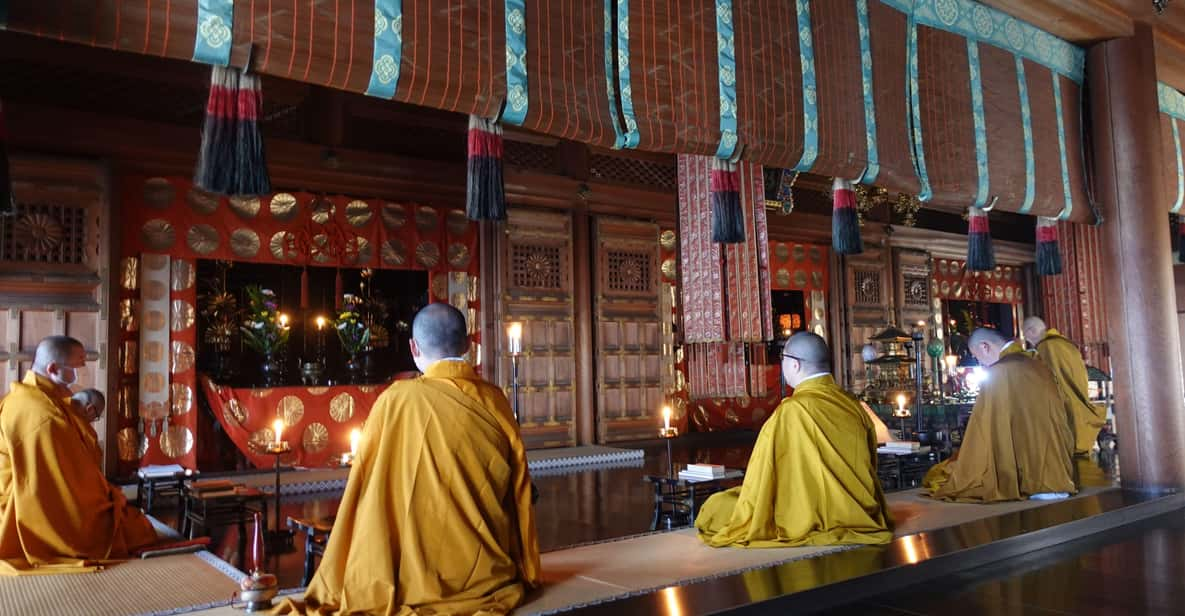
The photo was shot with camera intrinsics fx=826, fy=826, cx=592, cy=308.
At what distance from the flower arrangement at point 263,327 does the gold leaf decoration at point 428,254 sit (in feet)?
4.99

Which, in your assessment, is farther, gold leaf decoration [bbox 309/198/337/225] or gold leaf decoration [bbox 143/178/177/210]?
gold leaf decoration [bbox 309/198/337/225]

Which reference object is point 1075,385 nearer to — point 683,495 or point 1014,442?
point 1014,442

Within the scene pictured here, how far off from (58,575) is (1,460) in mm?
632

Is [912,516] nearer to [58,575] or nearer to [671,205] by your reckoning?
[58,575]

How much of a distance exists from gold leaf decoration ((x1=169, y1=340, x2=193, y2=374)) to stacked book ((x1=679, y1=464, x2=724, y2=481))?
15.8 feet

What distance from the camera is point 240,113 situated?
2879 millimetres

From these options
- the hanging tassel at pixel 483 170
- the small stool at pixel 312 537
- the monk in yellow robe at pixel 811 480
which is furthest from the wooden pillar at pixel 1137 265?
the small stool at pixel 312 537

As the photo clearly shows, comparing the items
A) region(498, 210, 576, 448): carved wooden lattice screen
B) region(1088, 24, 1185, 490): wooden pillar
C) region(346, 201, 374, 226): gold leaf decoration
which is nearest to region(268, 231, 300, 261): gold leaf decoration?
region(346, 201, 374, 226): gold leaf decoration

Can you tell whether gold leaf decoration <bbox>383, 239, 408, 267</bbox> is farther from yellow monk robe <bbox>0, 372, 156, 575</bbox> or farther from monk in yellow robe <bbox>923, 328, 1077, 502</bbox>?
monk in yellow robe <bbox>923, 328, 1077, 502</bbox>

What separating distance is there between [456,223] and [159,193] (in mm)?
2889

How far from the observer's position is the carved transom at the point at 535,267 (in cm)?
923

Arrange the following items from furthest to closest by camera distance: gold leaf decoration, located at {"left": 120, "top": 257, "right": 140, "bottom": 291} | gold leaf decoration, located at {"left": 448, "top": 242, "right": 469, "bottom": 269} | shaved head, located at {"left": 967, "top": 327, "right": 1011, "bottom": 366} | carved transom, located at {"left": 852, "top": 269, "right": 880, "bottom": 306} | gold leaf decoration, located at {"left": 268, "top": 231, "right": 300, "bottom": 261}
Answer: carved transom, located at {"left": 852, "top": 269, "right": 880, "bottom": 306}
gold leaf decoration, located at {"left": 448, "top": 242, "right": 469, "bottom": 269}
gold leaf decoration, located at {"left": 268, "top": 231, "right": 300, "bottom": 261}
gold leaf decoration, located at {"left": 120, "top": 257, "right": 140, "bottom": 291}
shaved head, located at {"left": 967, "top": 327, "right": 1011, "bottom": 366}

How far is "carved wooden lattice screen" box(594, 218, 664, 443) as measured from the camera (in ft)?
32.1

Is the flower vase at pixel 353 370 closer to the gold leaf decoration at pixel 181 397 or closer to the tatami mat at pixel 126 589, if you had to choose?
the gold leaf decoration at pixel 181 397
